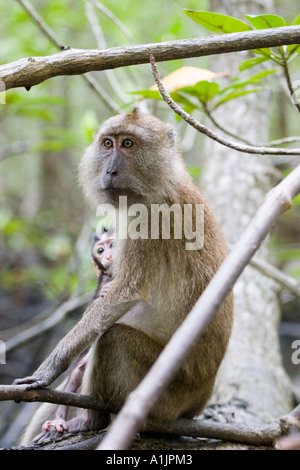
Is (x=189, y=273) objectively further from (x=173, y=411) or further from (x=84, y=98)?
(x=84, y=98)

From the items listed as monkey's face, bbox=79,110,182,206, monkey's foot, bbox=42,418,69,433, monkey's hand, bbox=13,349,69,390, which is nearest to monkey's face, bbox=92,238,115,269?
monkey's face, bbox=79,110,182,206

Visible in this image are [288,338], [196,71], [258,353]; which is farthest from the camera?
[288,338]

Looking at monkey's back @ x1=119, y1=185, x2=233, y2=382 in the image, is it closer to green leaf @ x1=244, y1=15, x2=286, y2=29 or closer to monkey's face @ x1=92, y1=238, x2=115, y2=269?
monkey's face @ x1=92, y1=238, x2=115, y2=269

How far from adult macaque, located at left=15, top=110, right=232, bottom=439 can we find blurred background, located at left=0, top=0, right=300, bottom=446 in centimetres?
54

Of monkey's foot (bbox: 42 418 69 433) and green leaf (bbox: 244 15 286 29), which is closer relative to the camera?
green leaf (bbox: 244 15 286 29)

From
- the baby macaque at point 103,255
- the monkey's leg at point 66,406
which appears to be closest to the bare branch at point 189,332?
the monkey's leg at point 66,406

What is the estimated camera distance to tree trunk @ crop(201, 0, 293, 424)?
15.7ft

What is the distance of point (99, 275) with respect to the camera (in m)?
4.78

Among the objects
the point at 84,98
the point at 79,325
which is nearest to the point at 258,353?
the point at 79,325

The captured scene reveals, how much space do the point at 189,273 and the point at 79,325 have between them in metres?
0.86

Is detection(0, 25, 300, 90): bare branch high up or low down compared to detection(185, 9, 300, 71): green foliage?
down

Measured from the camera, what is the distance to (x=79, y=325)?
12.2 ft

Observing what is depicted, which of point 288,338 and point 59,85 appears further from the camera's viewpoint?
point 59,85

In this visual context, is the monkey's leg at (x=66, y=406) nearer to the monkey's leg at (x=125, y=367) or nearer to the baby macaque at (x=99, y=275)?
the baby macaque at (x=99, y=275)
